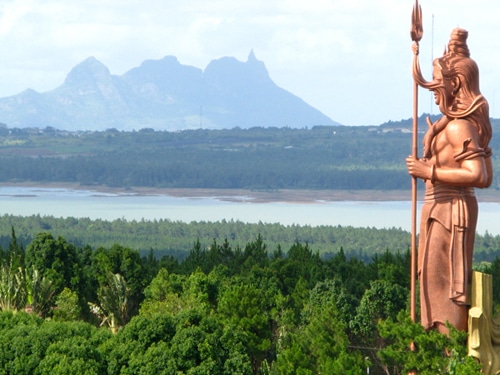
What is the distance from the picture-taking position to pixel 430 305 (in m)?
28.9

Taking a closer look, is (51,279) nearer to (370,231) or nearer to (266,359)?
(266,359)

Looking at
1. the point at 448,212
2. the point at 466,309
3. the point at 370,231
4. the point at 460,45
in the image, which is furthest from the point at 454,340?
the point at 370,231

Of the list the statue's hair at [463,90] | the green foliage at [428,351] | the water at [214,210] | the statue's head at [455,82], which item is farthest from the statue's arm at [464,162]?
the water at [214,210]

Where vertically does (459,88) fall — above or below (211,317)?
above

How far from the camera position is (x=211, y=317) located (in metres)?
34.5

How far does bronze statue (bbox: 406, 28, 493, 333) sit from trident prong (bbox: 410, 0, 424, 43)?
0.14 metres

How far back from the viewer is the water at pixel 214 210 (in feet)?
469

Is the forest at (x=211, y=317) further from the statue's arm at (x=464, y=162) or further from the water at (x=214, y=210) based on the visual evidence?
the water at (x=214, y=210)

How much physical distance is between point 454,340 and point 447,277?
128cm

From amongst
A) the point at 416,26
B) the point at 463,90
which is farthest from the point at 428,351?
the point at 416,26

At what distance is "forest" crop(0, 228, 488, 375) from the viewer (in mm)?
31875

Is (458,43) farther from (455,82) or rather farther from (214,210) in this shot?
(214,210)

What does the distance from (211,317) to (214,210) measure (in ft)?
431

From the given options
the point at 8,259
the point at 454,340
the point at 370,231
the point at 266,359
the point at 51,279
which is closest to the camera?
the point at 454,340
